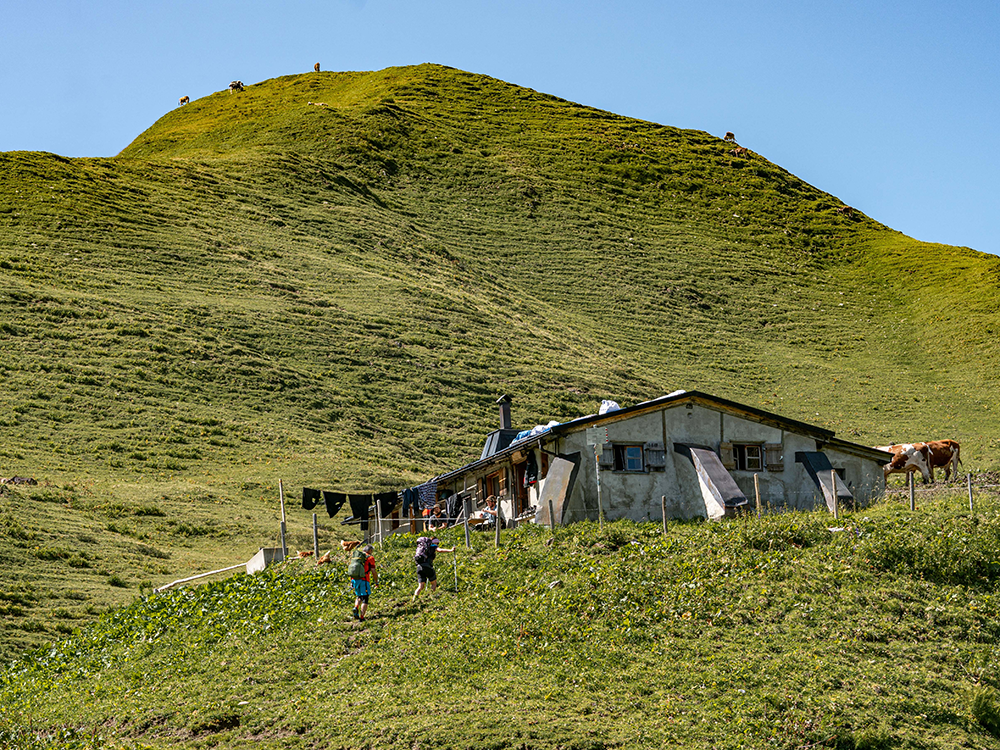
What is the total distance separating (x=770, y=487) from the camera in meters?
31.7

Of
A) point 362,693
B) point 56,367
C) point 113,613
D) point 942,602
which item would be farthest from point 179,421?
point 942,602

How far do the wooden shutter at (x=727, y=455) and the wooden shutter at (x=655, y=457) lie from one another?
6.10ft

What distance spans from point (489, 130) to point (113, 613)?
109 meters

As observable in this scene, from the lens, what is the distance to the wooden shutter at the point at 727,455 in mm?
31469

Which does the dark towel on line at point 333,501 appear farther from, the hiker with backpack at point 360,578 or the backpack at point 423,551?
the hiker with backpack at point 360,578

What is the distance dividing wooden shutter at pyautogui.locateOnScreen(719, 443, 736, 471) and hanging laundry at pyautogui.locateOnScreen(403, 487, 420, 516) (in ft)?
37.2

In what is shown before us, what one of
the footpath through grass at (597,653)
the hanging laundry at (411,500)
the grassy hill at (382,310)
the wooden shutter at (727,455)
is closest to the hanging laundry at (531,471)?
the footpath through grass at (597,653)

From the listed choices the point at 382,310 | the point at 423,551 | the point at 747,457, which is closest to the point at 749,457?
the point at 747,457

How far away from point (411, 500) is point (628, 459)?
31.7 feet

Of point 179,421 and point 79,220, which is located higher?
point 79,220

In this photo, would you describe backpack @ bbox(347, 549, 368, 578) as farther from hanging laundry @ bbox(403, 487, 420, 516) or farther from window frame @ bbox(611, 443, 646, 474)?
hanging laundry @ bbox(403, 487, 420, 516)

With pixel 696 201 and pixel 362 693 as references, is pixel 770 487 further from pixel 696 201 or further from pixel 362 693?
pixel 696 201

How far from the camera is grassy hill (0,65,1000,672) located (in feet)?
161

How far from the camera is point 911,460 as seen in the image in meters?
40.5
